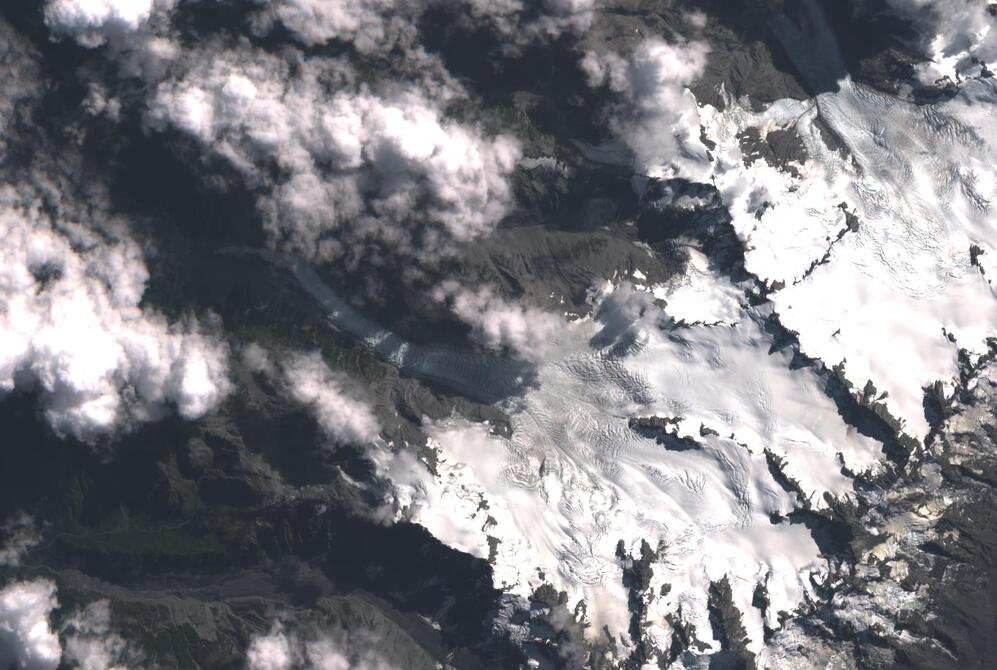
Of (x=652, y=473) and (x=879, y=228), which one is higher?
(x=879, y=228)

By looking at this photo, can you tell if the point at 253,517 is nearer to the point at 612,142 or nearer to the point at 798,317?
the point at 612,142

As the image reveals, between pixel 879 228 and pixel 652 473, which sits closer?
pixel 652 473

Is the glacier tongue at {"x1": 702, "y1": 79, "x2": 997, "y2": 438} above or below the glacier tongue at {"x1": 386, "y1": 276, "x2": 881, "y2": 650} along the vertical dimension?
above

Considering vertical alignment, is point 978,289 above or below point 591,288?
above

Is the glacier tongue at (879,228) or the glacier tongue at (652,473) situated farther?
the glacier tongue at (652,473)

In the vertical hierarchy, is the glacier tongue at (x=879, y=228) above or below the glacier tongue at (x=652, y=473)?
above

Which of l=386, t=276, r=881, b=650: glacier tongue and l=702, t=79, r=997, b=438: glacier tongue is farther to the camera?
l=386, t=276, r=881, b=650: glacier tongue

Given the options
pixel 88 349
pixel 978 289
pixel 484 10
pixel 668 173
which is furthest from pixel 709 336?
pixel 88 349

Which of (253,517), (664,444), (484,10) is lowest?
(253,517)

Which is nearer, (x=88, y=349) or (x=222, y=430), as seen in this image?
(x=88, y=349)

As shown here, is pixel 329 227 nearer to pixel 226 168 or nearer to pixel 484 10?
pixel 226 168

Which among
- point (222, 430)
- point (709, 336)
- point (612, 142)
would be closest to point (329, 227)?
point (222, 430)
